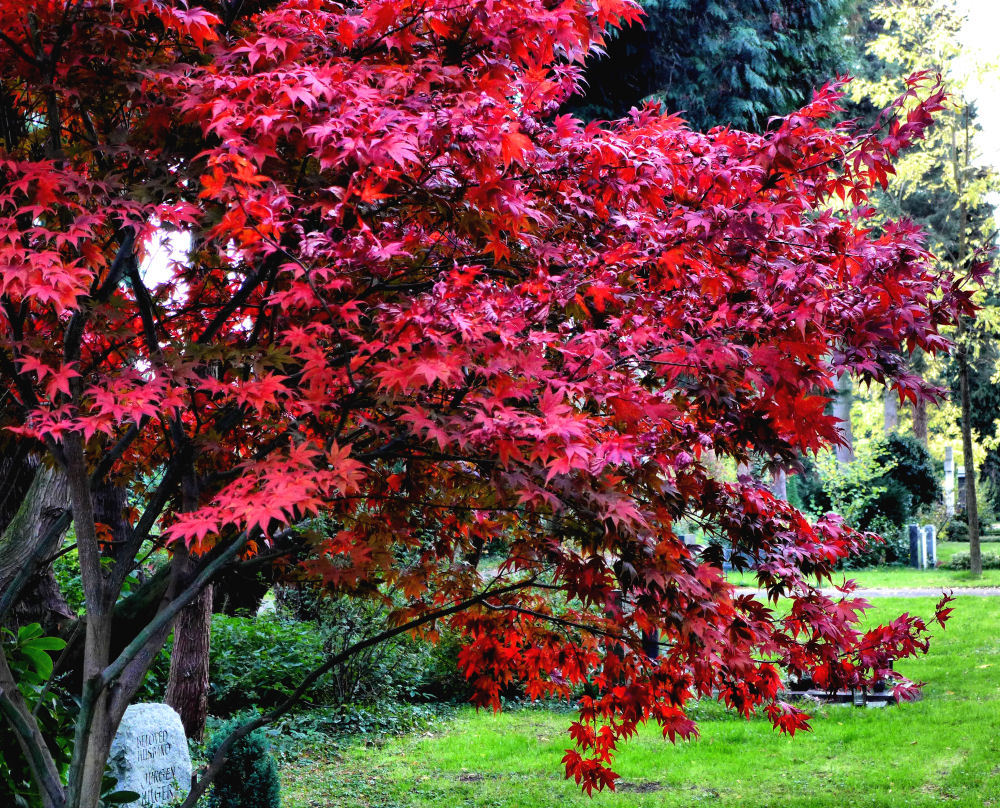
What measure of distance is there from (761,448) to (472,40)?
1.87 metres

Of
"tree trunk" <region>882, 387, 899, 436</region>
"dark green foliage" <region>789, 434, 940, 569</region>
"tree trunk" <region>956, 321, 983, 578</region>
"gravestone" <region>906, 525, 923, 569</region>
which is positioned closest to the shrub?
"gravestone" <region>906, 525, 923, 569</region>

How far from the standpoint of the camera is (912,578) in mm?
17172

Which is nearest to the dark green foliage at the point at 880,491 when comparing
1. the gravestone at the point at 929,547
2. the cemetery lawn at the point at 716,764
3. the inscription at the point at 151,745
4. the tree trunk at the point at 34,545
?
the gravestone at the point at 929,547

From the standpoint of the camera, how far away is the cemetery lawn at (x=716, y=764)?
21.4 feet

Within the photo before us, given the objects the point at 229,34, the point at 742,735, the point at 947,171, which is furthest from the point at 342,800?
the point at 947,171

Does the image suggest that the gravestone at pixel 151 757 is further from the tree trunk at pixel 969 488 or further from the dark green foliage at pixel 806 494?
the dark green foliage at pixel 806 494

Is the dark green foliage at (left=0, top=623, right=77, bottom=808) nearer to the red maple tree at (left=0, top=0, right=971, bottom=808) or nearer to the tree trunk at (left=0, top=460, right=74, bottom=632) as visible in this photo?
the tree trunk at (left=0, top=460, right=74, bottom=632)

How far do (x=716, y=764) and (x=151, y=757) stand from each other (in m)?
4.13

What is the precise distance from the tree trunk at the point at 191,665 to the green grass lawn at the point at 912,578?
9.07 meters

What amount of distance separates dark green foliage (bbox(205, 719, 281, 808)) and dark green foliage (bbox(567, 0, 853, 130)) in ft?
32.3

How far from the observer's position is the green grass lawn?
52.1 ft

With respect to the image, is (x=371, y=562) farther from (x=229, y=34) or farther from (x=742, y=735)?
(x=742, y=735)

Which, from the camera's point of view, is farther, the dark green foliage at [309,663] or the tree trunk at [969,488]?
the tree trunk at [969,488]

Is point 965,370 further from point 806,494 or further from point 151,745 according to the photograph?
point 151,745
